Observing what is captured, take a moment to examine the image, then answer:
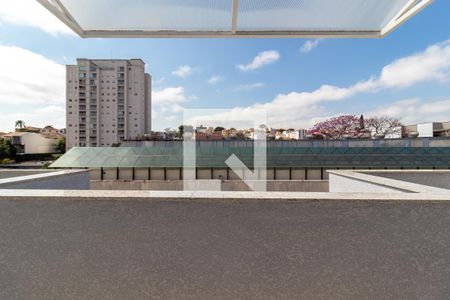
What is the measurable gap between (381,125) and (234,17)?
5246 centimetres

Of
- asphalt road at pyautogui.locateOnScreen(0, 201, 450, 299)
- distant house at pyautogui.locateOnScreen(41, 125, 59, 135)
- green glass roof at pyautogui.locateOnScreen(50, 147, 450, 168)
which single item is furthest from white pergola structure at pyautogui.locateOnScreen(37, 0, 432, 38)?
distant house at pyautogui.locateOnScreen(41, 125, 59, 135)

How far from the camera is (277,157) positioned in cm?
1411

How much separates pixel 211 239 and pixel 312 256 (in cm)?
122

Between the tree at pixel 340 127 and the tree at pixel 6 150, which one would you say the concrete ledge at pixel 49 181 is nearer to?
the tree at pixel 340 127

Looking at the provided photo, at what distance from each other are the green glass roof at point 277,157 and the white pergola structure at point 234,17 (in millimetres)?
8329

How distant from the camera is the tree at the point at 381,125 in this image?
141 feet

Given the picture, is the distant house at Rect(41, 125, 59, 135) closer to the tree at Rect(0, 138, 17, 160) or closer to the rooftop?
the tree at Rect(0, 138, 17, 160)

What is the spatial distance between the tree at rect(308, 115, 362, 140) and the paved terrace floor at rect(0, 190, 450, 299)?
4664cm

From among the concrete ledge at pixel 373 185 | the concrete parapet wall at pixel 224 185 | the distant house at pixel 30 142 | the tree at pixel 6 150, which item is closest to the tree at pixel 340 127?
the concrete parapet wall at pixel 224 185

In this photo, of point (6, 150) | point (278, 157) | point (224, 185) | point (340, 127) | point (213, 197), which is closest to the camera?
point (213, 197)

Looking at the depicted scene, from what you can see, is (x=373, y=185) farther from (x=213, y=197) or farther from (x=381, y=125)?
(x=381, y=125)

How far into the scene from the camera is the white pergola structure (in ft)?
12.3

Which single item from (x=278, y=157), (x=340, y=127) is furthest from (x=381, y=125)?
(x=278, y=157)

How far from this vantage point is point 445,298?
2.25 m
